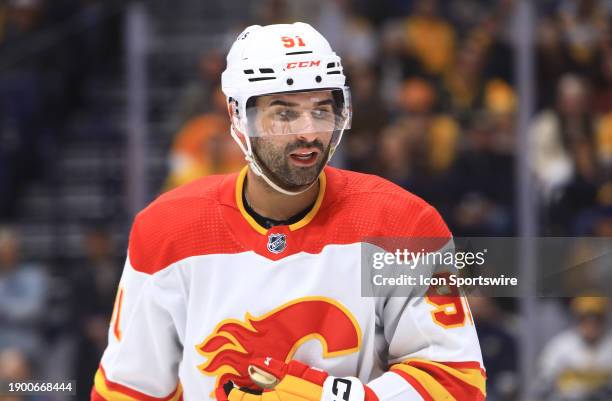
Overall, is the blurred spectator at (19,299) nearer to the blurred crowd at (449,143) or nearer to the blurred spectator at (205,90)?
the blurred crowd at (449,143)

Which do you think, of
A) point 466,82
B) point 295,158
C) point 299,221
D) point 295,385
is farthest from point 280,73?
point 466,82

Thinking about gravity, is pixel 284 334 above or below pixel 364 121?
below

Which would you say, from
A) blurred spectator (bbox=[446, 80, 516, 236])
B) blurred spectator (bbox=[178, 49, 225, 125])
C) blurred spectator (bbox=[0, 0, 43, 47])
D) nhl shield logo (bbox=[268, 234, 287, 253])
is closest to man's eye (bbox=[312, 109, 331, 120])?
nhl shield logo (bbox=[268, 234, 287, 253])

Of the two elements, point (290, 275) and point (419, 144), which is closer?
point (290, 275)

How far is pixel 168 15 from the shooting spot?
5695 millimetres

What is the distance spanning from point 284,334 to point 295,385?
4.1 inches

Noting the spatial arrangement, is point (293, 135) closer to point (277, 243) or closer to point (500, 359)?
point (277, 243)

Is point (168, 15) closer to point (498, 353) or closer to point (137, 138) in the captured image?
point (137, 138)

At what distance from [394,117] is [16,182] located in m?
2.11

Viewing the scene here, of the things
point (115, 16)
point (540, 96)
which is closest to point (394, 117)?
point (540, 96)

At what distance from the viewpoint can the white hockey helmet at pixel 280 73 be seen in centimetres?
223

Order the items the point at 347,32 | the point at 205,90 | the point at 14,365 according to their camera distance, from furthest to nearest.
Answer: the point at 205,90 → the point at 347,32 → the point at 14,365

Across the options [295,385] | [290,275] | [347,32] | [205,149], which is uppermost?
[347,32]

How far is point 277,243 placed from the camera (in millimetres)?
2305
